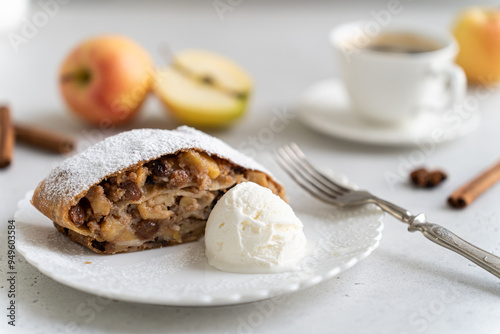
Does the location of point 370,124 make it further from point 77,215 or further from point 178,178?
point 77,215

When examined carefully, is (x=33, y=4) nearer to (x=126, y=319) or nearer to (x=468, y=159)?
(x=468, y=159)

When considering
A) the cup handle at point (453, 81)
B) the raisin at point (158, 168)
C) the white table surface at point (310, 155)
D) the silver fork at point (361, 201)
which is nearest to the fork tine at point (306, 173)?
the silver fork at point (361, 201)

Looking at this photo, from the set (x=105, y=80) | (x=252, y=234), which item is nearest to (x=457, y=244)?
(x=252, y=234)

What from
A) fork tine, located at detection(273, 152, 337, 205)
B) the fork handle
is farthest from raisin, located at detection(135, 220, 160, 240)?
the fork handle

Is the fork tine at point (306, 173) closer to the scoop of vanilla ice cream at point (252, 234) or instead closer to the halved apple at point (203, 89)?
the scoop of vanilla ice cream at point (252, 234)

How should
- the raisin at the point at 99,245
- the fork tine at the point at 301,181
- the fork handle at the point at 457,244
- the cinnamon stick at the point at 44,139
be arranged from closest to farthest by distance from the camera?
1. the fork handle at the point at 457,244
2. the raisin at the point at 99,245
3. the fork tine at the point at 301,181
4. the cinnamon stick at the point at 44,139

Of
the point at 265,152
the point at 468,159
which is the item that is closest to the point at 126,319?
the point at 265,152

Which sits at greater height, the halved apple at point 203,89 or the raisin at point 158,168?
the raisin at point 158,168
